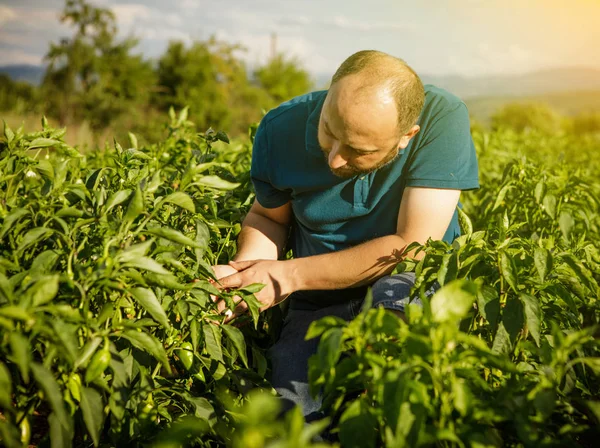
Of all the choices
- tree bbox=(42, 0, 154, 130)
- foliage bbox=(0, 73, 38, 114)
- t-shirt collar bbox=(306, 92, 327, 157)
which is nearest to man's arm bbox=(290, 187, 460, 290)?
t-shirt collar bbox=(306, 92, 327, 157)

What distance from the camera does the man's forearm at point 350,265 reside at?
72.0 inches

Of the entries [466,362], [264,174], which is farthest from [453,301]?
[264,174]

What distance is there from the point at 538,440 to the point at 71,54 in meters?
14.6

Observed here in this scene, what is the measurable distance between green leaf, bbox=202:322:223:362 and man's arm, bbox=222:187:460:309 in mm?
364

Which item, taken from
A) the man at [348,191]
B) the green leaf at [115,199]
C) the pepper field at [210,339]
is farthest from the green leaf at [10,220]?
the man at [348,191]

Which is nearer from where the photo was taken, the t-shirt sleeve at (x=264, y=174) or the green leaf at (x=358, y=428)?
the green leaf at (x=358, y=428)

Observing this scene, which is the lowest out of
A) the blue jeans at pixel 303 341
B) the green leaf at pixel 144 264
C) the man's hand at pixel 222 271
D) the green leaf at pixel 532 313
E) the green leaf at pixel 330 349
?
the blue jeans at pixel 303 341

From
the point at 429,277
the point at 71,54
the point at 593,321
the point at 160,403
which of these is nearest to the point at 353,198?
the point at 429,277

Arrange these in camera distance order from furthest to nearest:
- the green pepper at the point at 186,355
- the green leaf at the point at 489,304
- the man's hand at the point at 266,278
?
1. the man's hand at the point at 266,278
2. the green pepper at the point at 186,355
3. the green leaf at the point at 489,304

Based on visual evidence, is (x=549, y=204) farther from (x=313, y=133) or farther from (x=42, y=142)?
(x=42, y=142)

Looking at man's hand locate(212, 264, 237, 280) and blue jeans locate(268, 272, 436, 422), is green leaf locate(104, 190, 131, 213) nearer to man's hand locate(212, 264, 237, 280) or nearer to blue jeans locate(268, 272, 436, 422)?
man's hand locate(212, 264, 237, 280)

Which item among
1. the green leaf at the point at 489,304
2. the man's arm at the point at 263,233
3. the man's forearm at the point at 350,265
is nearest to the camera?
the green leaf at the point at 489,304

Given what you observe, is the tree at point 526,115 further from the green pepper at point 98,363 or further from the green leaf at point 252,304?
the green pepper at point 98,363

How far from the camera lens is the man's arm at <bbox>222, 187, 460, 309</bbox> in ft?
5.93
